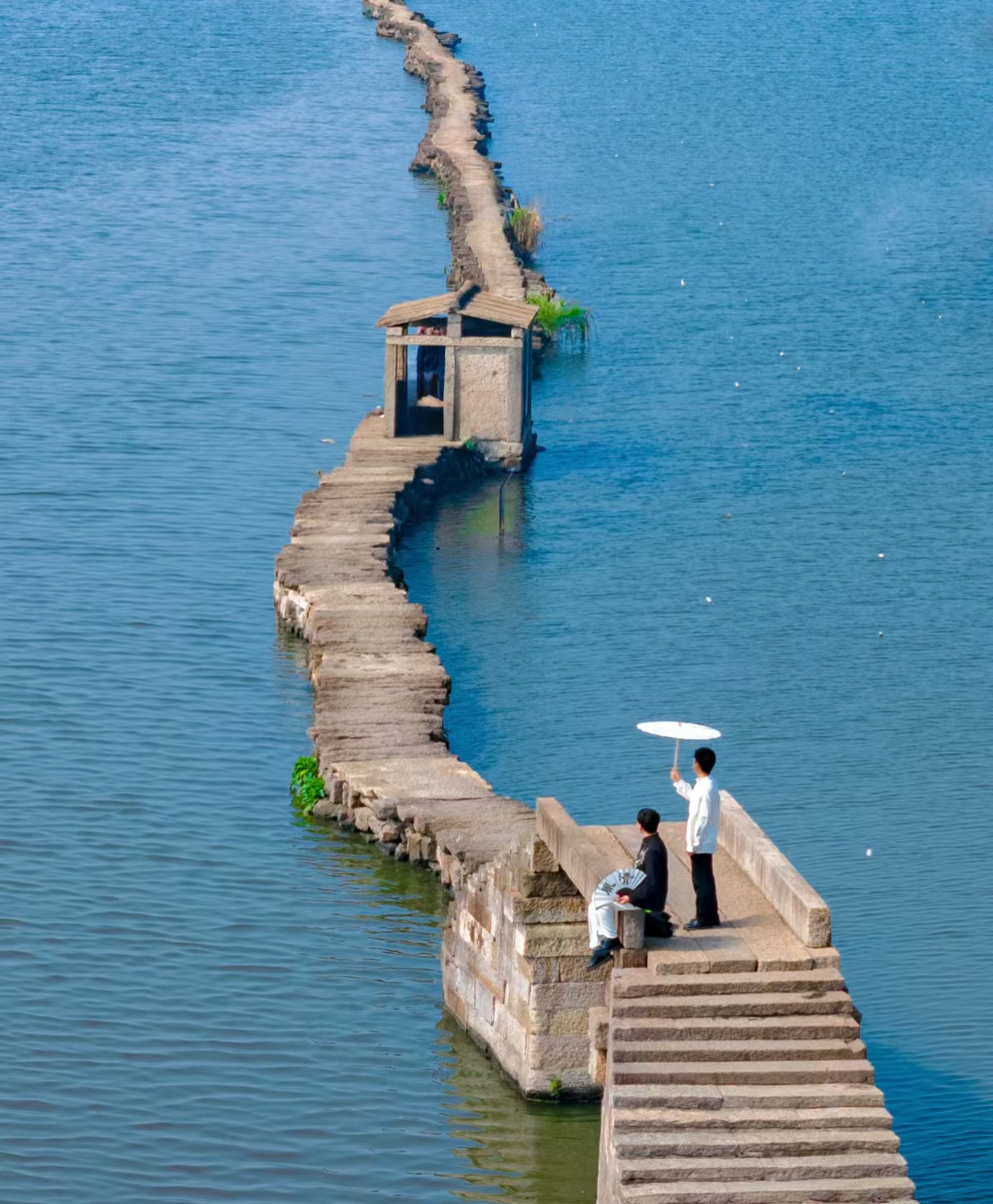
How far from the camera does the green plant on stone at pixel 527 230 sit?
3068 inches

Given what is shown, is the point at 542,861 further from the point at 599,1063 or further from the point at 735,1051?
the point at 735,1051

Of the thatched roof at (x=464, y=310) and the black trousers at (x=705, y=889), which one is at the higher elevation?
the thatched roof at (x=464, y=310)

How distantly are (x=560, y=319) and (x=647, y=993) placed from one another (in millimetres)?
45598

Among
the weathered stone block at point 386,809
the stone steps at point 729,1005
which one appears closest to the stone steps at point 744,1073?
the stone steps at point 729,1005

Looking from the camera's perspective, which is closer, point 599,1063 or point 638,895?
point 599,1063

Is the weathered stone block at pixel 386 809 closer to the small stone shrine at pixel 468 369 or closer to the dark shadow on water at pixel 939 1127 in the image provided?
the dark shadow on water at pixel 939 1127

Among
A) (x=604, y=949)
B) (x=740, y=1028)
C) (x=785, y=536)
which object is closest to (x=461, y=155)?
(x=785, y=536)

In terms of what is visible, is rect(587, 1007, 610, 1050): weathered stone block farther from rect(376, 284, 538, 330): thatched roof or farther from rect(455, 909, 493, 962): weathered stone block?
rect(376, 284, 538, 330): thatched roof

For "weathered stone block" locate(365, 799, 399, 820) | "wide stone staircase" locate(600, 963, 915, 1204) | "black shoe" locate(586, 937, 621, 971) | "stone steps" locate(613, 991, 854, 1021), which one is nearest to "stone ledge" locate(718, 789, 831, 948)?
"wide stone staircase" locate(600, 963, 915, 1204)

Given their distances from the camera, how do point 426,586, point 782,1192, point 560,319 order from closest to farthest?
1. point 782,1192
2. point 426,586
3. point 560,319

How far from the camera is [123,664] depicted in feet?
137

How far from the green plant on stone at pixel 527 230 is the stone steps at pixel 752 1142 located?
191ft

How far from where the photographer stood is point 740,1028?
22.5m

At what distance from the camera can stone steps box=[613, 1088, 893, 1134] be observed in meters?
21.5
